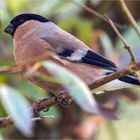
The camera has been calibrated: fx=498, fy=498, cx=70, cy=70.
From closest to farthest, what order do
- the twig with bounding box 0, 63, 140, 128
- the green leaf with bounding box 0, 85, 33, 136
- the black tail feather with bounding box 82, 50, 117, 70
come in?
the green leaf with bounding box 0, 85, 33, 136, the twig with bounding box 0, 63, 140, 128, the black tail feather with bounding box 82, 50, 117, 70

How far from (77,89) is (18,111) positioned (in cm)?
12

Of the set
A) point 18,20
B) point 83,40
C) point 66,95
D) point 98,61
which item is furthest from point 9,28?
point 66,95

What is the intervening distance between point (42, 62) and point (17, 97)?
82 millimetres

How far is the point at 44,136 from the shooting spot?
7.92 ft

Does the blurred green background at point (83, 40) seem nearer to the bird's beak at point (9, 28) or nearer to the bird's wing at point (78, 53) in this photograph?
the bird's beak at point (9, 28)

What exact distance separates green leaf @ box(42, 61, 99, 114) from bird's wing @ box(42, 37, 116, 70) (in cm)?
77

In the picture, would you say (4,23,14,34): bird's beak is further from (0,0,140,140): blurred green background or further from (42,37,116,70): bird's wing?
(42,37,116,70): bird's wing

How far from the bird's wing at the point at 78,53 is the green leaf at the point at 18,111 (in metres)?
0.79

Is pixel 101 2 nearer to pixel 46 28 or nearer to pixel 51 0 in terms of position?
pixel 51 0

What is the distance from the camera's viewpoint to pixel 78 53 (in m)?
1.77

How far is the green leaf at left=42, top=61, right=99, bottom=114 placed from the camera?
0.89 meters

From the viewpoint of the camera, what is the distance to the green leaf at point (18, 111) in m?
0.83

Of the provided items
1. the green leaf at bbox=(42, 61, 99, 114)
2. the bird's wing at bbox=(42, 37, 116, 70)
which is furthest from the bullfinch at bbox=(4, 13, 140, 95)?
the green leaf at bbox=(42, 61, 99, 114)

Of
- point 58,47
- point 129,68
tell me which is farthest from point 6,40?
point 129,68
